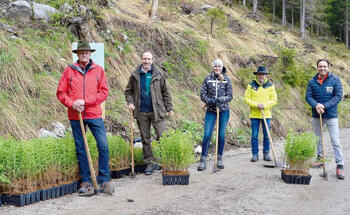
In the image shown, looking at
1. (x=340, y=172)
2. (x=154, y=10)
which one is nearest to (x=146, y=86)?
(x=340, y=172)

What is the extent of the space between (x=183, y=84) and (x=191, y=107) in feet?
5.01

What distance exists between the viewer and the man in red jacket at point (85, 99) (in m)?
5.16

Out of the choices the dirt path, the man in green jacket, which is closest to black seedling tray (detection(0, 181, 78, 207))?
the dirt path

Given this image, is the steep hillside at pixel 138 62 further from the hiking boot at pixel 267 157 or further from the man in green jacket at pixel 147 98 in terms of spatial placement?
the hiking boot at pixel 267 157

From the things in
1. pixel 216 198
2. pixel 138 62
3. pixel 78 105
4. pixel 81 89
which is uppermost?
pixel 138 62

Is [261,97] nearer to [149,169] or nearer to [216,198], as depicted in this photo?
[149,169]

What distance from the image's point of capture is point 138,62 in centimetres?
1095

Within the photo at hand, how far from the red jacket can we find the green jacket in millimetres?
1250

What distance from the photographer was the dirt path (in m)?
4.44

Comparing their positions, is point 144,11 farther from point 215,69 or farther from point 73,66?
point 73,66

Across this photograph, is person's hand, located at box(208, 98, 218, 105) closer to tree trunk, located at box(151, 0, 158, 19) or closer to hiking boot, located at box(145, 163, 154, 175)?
hiking boot, located at box(145, 163, 154, 175)

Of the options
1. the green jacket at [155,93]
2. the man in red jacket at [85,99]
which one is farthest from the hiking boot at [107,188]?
the green jacket at [155,93]

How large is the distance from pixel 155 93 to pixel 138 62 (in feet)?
15.3

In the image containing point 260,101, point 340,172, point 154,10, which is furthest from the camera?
point 154,10
